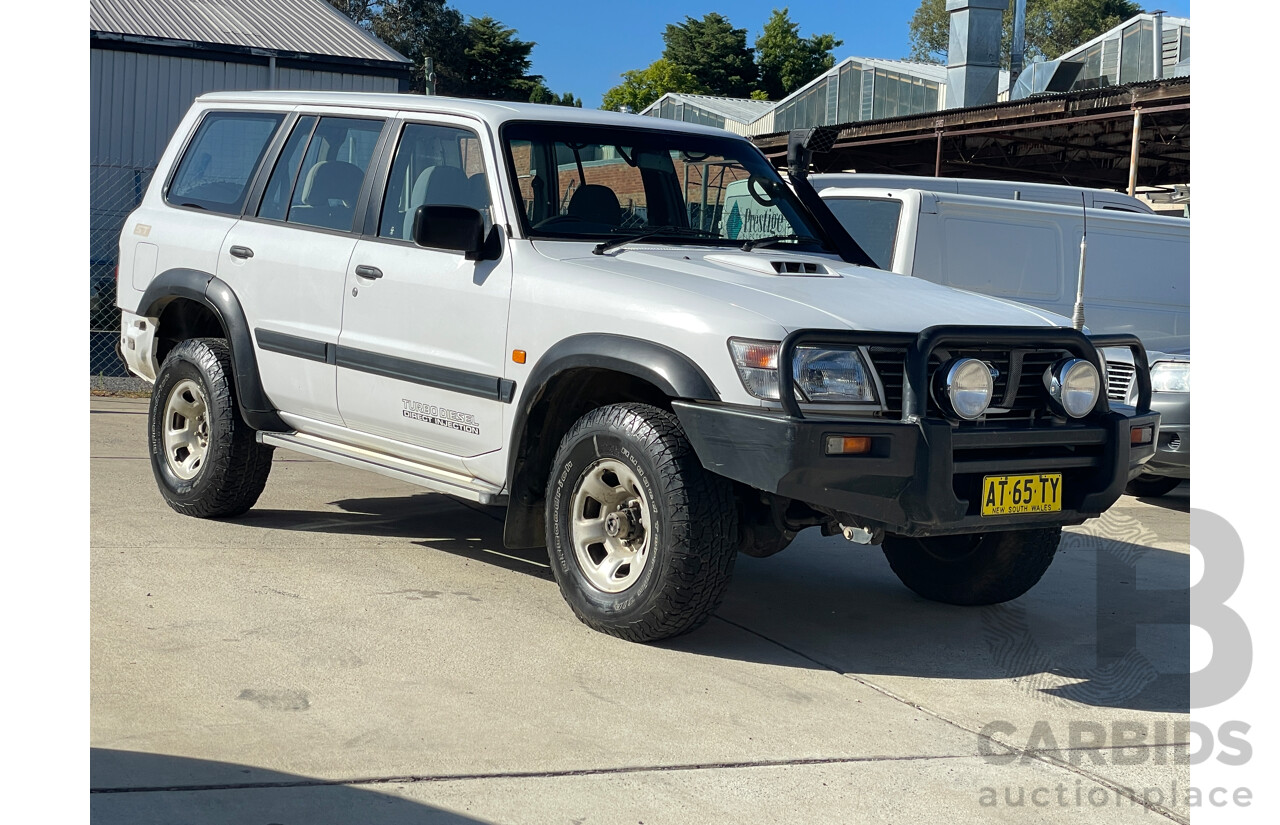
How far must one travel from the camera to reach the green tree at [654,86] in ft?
229

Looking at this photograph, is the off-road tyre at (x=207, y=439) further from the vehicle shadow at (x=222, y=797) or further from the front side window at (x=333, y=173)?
the vehicle shadow at (x=222, y=797)

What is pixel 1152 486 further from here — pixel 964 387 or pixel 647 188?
pixel 964 387

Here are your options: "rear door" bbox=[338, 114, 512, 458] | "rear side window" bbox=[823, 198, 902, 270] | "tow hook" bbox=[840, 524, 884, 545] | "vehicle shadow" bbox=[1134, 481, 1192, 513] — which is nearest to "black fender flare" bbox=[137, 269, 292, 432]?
"rear door" bbox=[338, 114, 512, 458]

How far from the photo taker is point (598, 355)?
477cm

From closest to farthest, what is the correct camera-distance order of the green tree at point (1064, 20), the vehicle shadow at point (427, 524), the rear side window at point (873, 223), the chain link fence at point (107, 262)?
the vehicle shadow at point (427, 524) < the rear side window at point (873, 223) < the chain link fence at point (107, 262) < the green tree at point (1064, 20)

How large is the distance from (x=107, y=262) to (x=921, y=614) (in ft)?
40.0

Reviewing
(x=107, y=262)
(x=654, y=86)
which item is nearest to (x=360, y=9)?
(x=654, y=86)

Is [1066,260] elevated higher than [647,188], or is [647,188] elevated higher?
[647,188]

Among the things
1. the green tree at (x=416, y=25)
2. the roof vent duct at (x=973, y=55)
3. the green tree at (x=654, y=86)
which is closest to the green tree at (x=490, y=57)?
the green tree at (x=416, y=25)

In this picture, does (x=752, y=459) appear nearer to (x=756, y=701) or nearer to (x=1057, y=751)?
(x=756, y=701)

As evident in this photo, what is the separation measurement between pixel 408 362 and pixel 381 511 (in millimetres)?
1841

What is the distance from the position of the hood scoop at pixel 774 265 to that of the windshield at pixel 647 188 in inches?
14.6

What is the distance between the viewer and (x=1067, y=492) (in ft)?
15.7

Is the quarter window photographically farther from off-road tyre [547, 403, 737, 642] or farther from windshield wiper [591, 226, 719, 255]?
off-road tyre [547, 403, 737, 642]
